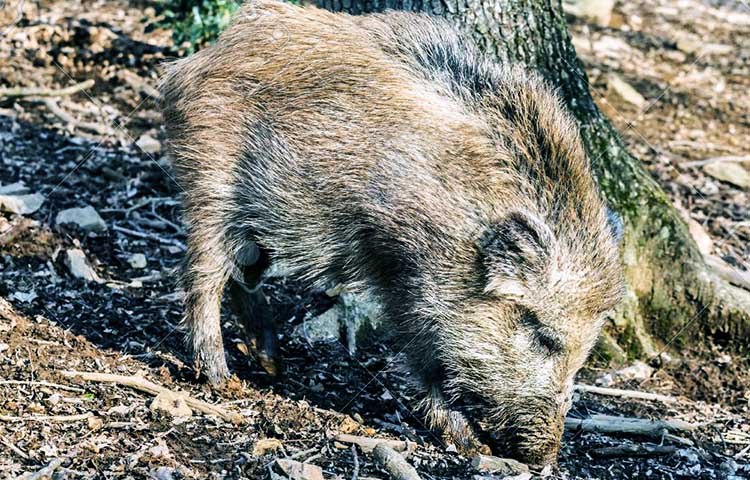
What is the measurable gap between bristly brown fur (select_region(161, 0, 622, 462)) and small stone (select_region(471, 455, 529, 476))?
106 mm

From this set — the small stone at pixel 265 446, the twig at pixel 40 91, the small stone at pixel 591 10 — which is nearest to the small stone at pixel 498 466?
the small stone at pixel 265 446

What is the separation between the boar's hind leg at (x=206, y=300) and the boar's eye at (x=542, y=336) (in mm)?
1615

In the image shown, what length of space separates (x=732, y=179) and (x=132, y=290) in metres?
5.11

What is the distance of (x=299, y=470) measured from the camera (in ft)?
13.4

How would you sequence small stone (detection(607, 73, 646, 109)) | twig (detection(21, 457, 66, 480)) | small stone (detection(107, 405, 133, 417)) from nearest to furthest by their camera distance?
twig (detection(21, 457, 66, 480)) → small stone (detection(107, 405, 133, 417)) → small stone (detection(607, 73, 646, 109))

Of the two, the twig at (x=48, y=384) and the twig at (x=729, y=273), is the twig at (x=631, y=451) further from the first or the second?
the twig at (x=48, y=384)

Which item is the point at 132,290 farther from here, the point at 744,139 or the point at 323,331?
the point at 744,139

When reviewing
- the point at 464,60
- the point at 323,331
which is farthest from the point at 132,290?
the point at 464,60

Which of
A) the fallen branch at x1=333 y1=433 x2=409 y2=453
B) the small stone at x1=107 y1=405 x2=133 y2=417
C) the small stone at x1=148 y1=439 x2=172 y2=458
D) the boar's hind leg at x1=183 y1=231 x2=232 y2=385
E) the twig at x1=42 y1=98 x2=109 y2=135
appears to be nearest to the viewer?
the small stone at x1=148 y1=439 x2=172 y2=458

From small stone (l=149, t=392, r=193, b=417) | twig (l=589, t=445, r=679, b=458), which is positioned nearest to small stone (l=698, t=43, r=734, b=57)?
twig (l=589, t=445, r=679, b=458)

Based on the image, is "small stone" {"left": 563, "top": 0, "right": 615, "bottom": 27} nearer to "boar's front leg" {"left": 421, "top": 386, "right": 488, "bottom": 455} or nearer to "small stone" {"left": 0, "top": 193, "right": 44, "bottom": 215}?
"small stone" {"left": 0, "top": 193, "right": 44, "bottom": 215}

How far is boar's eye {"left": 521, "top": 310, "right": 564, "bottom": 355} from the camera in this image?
15.1ft

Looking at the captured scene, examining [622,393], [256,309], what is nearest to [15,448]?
[256,309]

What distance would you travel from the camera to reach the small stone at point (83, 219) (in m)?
6.21
